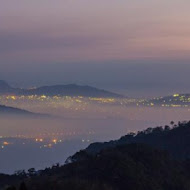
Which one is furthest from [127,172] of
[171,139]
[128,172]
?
[171,139]

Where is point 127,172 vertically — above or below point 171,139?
below

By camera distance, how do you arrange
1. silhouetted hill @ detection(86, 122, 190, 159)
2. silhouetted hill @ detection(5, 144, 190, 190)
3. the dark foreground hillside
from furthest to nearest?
silhouetted hill @ detection(86, 122, 190, 159) → silhouetted hill @ detection(5, 144, 190, 190) → the dark foreground hillside

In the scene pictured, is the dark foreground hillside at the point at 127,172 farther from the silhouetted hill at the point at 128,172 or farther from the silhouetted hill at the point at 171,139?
the silhouetted hill at the point at 171,139

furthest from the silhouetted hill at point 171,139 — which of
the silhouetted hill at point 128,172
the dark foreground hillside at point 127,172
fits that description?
the silhouetted hill at point 128,172

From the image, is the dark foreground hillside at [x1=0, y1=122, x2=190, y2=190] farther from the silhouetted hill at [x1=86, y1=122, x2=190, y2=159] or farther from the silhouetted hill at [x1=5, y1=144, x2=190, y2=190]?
the silhouetted hill at [x1=86, y1=122, x2=190, y2=159]

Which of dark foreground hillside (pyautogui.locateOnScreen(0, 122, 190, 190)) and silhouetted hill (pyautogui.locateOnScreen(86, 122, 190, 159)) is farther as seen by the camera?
silhouetted hill (pyautogui.locateOnScreen(86, 122, 190, 159))

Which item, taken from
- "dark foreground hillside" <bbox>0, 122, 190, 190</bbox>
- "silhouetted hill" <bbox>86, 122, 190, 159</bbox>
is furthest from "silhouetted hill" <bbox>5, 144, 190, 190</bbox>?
"silhouetted hill" <bbox>86, 122, 190, 159</bbox>

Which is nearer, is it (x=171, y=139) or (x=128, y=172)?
(x=128, y=172)

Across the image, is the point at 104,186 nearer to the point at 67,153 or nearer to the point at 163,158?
the point at 163,158

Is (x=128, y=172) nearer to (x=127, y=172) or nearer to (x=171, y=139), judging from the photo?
(x=127, y=172)
